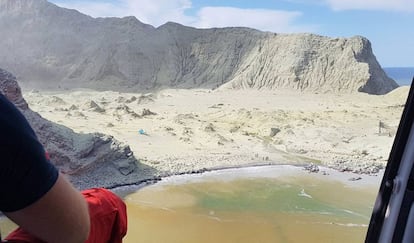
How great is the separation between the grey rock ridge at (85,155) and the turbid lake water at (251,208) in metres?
0.77

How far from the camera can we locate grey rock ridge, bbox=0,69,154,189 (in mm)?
8344

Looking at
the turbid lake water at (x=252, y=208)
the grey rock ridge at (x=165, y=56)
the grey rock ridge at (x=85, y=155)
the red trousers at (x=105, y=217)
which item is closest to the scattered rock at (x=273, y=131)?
the turbid lake water at (x=252, y=208)

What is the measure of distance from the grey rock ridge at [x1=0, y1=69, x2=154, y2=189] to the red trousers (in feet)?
23.3

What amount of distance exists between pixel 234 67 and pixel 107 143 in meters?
18.7

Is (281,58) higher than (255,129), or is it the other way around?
(281,58)

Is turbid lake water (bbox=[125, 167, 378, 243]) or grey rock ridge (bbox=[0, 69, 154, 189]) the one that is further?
grey rock ridge (bbox=[0, 69, 154, 189])

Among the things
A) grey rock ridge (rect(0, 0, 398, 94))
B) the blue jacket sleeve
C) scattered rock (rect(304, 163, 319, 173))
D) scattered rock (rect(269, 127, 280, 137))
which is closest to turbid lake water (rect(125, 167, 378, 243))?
scattered rock (rect(304, 163, 319, 173))

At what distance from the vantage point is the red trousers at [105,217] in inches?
37.5

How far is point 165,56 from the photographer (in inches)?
1146

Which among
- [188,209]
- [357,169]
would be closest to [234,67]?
[357,169]

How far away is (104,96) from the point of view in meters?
20.8

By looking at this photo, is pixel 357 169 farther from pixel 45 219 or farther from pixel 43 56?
pixel 43 56

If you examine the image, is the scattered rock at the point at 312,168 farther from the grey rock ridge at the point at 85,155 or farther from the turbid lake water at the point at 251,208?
the grey rock ridge at the point at 85,155

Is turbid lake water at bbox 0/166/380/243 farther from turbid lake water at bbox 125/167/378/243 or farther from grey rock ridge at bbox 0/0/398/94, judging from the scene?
grey rock ridge at bbox 0/0/398/94
